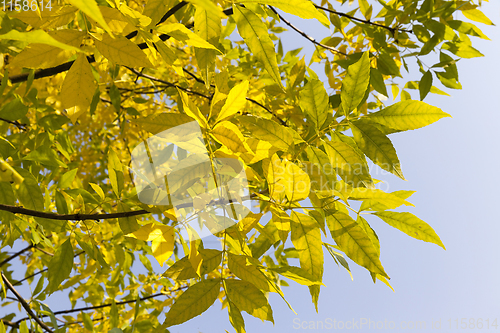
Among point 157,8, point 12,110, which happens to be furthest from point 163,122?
point 12,110

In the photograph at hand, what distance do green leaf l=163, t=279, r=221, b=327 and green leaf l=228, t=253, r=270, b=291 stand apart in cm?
4

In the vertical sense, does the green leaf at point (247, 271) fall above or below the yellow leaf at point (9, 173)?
below

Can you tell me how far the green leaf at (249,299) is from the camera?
506 mm

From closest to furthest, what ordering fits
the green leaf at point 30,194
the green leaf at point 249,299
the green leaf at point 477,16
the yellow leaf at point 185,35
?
the yellow leaf at point 185,35
the green leaf at point 249,299
the green leaf at point 30,194
the green leaf at point 477,16

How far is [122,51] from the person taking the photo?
0.42m

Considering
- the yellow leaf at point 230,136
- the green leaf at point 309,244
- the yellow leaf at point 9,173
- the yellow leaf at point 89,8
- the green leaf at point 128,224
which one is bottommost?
the green leaf at point 309,244

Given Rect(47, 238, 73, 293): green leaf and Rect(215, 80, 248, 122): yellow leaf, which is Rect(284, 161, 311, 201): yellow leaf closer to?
Rect(215, 80, 248, 122): yellow leaf

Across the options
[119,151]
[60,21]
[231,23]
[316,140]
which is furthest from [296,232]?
[119,151]

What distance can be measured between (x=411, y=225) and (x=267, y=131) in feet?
1.08

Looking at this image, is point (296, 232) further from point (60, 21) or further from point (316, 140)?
point (60, 21)

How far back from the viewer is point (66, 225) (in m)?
0.75

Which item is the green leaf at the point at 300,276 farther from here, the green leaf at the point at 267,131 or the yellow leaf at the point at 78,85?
the yellow leaf at the point at 78,85

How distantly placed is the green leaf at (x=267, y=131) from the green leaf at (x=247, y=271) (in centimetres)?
20

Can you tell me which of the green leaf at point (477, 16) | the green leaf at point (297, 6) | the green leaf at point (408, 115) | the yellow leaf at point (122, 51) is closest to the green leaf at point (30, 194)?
the yellow leaf at point (122, 51)
